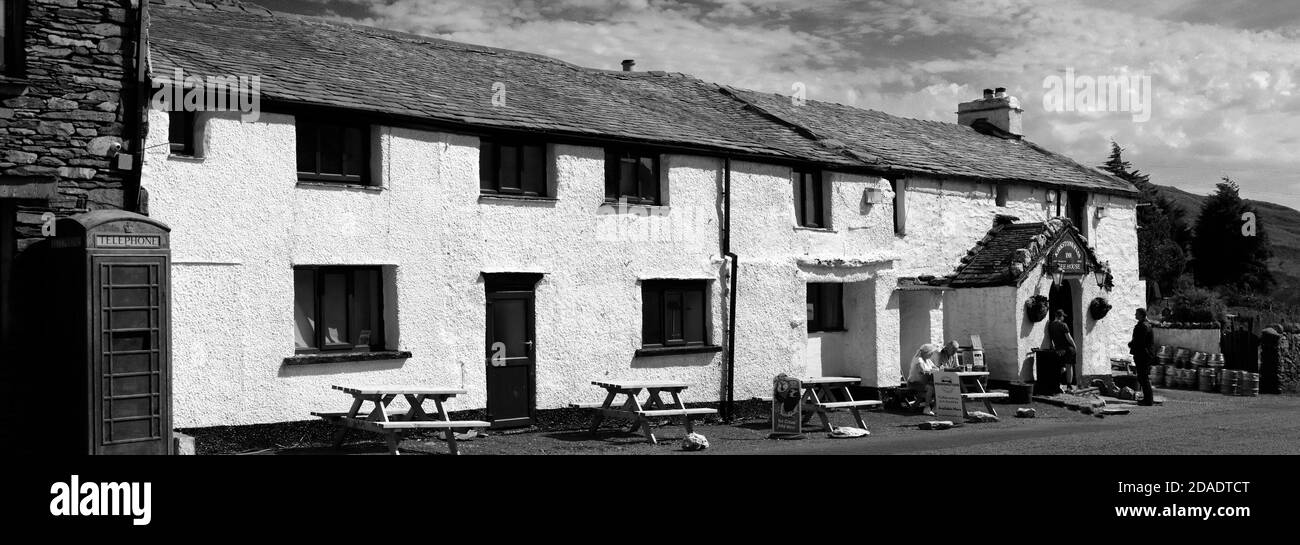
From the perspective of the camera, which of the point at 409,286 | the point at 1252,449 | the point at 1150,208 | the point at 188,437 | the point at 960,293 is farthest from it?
the point at 1150,208

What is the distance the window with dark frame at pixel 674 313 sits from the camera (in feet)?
55.8

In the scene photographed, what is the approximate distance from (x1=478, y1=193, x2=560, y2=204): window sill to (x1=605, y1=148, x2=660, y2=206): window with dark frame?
3.92 ft

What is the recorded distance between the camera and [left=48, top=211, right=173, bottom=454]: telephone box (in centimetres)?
1041

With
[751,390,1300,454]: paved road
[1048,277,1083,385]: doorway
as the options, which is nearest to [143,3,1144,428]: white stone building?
[1048,277,1083,385]: doorway

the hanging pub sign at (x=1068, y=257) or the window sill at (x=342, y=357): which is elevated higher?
the hanging pub sign at (x=1068, y=257)

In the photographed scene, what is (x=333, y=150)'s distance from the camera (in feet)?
45.4

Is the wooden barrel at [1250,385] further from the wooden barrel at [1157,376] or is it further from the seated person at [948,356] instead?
the seated person at [948,356]

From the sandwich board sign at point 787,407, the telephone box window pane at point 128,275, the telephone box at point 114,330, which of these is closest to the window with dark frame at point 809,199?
the sandwich board sign at point 787,407

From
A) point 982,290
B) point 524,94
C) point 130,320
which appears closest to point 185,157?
point 130,320

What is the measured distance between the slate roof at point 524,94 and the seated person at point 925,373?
3512mm
